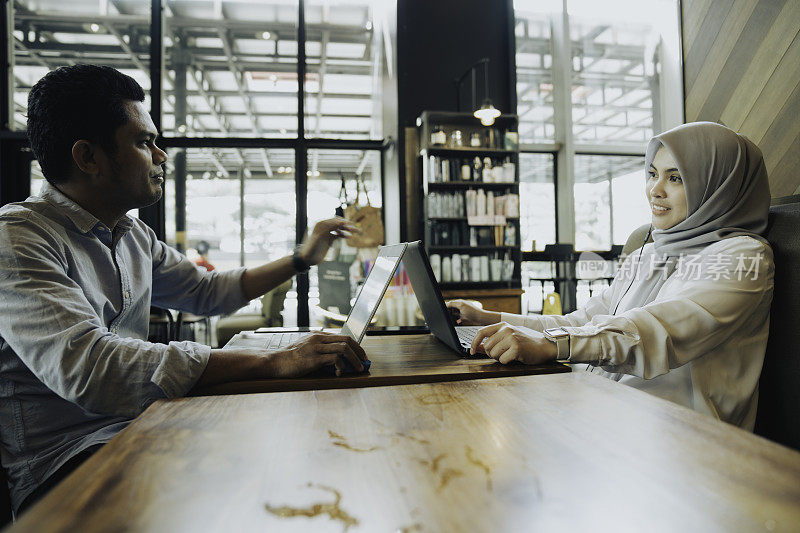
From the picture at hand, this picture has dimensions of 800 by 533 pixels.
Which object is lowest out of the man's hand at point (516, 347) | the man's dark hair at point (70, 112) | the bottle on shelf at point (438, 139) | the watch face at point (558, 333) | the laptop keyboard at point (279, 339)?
the laptop keyboard at point (279, 339)

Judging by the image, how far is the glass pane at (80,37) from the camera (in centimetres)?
554

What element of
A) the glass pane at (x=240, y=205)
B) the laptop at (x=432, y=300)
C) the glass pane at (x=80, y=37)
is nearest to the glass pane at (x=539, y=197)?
the glass pane at (x=240, y=205)

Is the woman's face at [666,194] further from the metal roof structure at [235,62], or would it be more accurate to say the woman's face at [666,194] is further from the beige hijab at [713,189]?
the metal roof structure at [235,62]

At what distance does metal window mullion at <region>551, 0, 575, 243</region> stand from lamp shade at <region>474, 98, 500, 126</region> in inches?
77.1

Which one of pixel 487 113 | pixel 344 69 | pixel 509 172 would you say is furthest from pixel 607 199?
pixel 344 69

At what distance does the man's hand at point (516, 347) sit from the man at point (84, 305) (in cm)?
33

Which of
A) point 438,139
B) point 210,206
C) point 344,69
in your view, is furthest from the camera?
point 344,69

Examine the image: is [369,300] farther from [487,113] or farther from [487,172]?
[487,172]

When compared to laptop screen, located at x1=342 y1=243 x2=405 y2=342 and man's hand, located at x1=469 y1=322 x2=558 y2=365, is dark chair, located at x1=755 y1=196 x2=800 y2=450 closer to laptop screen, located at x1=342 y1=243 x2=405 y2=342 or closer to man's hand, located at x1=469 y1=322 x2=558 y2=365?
man's hand, located at x1=469 y1=322 x2=558 y2=365

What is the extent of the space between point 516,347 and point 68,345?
0.95 meters

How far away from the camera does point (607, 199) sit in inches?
266

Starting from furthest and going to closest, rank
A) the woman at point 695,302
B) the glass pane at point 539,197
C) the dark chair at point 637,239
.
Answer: the glass pane at point 539,197 < the dark chair at point 637,239 < the woman at point 695,302

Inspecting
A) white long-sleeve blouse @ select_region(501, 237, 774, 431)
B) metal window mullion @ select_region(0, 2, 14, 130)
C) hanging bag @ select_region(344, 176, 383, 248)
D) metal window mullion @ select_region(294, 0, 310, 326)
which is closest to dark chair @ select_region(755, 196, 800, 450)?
white long-sleeve blouse @ select_region(501, 237, 774, 431)

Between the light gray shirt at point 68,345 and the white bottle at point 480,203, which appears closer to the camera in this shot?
the light gray shirt at point 68,345
